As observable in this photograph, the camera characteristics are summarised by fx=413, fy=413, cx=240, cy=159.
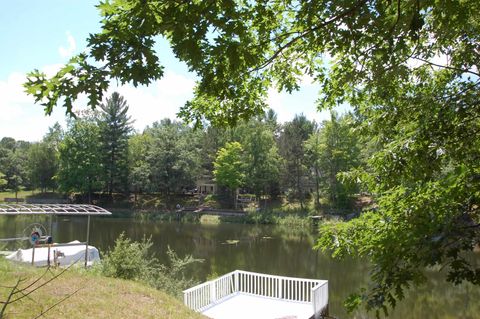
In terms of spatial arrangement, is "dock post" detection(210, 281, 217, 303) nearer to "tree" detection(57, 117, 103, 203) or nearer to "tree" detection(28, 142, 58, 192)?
"tree" detection(57, 117, 103, 203)

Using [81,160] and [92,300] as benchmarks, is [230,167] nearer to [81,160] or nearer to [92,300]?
[81,160]

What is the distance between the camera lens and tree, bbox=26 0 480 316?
2479 mm

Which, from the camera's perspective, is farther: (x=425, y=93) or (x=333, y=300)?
(x=333, y=300)

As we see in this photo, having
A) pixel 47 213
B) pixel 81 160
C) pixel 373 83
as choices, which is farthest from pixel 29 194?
pixel 373 83

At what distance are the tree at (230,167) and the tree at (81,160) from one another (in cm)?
1374

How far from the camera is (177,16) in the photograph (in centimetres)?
248

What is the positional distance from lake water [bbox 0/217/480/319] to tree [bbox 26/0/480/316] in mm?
6083

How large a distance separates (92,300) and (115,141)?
41472 mm

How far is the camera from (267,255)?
23.3 m

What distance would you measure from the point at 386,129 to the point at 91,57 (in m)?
3.64

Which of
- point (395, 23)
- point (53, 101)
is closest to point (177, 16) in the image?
point (53, 101)

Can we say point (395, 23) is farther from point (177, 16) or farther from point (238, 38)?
point (177, 16)

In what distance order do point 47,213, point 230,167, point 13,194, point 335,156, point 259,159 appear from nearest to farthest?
point 47,213
point 335,156
point 230,167
point 259,159
point 13,194

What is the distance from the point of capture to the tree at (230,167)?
42.2 m
